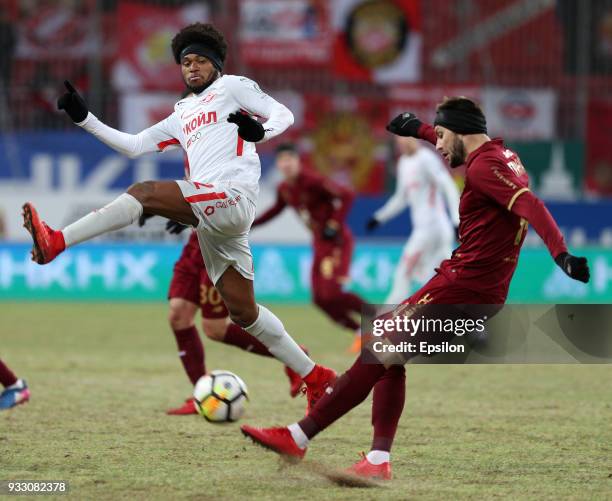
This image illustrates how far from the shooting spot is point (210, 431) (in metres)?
7.62

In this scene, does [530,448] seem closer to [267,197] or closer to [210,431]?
[210,431]

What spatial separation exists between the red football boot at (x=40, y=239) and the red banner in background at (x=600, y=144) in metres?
15.3

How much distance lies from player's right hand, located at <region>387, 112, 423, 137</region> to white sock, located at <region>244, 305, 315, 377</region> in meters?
1.32

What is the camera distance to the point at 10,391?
826 cm

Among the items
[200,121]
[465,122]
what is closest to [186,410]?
[200,121]

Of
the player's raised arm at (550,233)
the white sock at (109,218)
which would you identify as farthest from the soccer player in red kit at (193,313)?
the player's raised arm at (550,233)

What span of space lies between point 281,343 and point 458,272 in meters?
1.38

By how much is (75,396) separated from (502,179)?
472 centimetres

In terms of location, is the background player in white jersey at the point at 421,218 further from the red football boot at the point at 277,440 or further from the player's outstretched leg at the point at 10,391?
the red football boot at the point at 277,440

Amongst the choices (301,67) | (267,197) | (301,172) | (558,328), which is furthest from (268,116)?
(301,67)

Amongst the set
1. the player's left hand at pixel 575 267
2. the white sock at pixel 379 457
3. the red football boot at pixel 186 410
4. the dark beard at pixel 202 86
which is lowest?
the red football boot at pixel 186 410

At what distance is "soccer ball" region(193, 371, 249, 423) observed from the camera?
7.93 m

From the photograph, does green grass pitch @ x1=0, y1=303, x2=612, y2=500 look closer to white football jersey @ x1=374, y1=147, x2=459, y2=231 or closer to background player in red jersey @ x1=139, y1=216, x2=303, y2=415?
background player in red jersey @ x1=139, y1=216, x2=303, y2=415

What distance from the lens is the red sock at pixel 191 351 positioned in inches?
343
